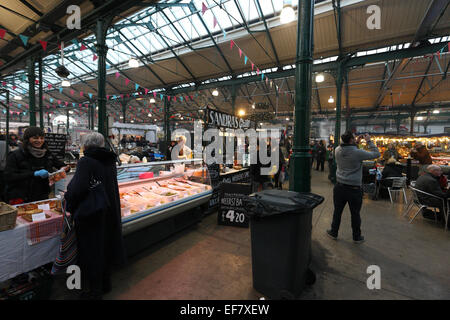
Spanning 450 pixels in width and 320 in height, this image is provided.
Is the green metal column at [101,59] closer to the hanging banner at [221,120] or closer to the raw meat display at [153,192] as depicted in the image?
the raw meat display at [153,192]

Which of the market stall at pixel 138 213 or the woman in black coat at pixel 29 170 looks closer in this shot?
the market stall at pixel 138 213

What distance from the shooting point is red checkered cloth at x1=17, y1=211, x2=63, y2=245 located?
2.04 meters

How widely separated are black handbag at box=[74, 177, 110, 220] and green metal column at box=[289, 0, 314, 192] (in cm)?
223

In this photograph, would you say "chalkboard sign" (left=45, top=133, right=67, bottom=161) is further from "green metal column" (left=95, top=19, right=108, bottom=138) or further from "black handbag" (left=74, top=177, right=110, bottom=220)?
"black handbag" (left=74, top=177, right=110, bottom=220)

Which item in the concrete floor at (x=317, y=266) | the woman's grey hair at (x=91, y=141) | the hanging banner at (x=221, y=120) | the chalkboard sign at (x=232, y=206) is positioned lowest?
the concrete floor at (x=317, y=266)

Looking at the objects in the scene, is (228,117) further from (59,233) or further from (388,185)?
(388,185)

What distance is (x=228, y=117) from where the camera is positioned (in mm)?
5148

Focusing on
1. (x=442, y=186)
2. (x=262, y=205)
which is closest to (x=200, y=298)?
(x=262, y=205)

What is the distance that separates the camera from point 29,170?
8.66 feet

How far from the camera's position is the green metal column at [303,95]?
Answer: 2.49 metres

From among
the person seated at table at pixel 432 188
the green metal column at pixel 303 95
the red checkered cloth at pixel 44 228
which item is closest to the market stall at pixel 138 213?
the red checkered cloth at pixel 44 228

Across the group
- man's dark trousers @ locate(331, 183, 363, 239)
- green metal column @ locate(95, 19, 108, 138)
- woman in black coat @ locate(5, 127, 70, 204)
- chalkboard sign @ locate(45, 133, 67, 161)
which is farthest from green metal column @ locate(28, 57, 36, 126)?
man's dark trousers @ locate(331, 183, 363, 239)

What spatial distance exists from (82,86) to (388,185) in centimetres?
2253

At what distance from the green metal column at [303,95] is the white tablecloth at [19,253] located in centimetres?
295
